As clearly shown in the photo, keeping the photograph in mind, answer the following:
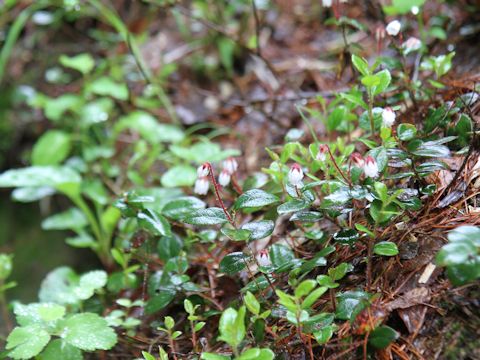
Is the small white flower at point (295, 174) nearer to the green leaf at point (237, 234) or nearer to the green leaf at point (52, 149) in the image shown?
the green leaf at point (237, 234)

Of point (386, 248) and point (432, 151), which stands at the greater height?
point (432, 151)

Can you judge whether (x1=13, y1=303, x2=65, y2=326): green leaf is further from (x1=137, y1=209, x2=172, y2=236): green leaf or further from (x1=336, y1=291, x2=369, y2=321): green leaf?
(x1=336, y1=291, x2=369, y2=321): green leaf

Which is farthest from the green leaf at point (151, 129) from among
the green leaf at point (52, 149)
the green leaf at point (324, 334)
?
the green leaf at point (324, 334)

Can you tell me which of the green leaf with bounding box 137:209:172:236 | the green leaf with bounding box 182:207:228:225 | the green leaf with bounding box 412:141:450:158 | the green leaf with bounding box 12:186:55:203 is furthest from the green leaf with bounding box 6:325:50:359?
the green leaf with bounding box 412:141:450:158

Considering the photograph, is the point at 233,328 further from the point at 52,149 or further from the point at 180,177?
the point at 52,149

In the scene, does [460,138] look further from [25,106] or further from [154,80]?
[25,106]

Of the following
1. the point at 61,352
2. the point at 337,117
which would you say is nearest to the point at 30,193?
the point at 61,352
